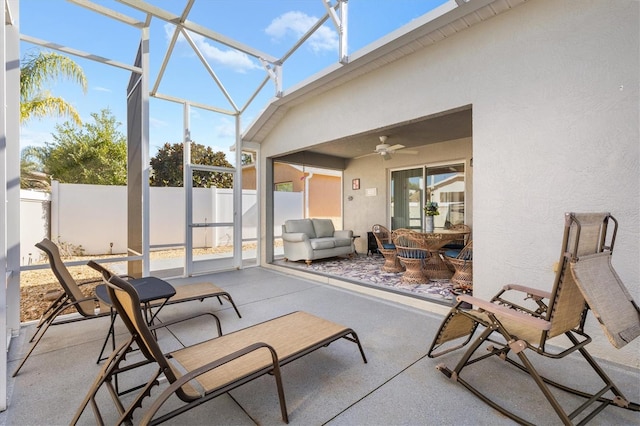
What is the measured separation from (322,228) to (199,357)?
594 cm

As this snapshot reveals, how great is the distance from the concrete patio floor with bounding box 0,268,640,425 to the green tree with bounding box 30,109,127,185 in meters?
3.48

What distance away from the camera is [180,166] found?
5.94 m

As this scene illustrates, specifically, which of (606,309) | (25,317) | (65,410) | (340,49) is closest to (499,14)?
(340,49)

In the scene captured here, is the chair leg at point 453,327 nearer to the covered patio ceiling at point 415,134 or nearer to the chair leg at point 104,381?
the chair leg at point 104,381

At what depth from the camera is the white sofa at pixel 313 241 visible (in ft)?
21.8

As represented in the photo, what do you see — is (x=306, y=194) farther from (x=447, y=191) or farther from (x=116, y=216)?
(x=116, y=216)

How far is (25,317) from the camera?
359cm

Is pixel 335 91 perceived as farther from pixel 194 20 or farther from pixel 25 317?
pixel 25 317

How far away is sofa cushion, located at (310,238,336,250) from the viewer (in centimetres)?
668

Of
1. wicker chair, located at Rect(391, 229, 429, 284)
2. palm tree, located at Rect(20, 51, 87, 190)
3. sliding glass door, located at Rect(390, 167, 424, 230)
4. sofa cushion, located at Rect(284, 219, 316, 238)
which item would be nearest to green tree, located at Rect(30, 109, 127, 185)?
palm tree, located at Rect(20, 51, 87, 190)

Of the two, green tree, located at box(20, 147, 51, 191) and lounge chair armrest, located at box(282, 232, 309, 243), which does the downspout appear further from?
green tree, located at box(20, 147, 51, 191)

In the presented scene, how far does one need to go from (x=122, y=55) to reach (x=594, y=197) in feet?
20.9

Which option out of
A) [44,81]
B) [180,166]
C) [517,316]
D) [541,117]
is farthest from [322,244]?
[44,81]

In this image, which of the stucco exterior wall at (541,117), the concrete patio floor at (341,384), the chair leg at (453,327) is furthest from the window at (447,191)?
the chair leg at (453,327)
